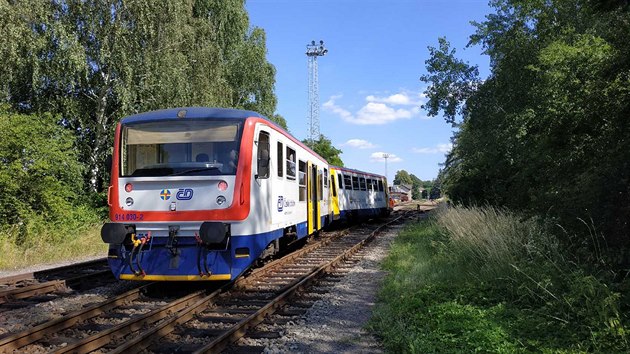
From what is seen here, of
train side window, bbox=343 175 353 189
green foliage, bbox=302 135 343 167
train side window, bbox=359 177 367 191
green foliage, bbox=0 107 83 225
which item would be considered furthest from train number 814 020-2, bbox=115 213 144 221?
green foliage, bbox=302 135 343 167

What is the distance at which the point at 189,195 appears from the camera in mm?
7270

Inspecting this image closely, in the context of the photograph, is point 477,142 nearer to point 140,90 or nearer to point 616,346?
point 140,90

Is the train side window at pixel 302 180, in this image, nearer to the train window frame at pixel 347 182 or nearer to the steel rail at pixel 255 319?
the steel rail at pixel 255 319

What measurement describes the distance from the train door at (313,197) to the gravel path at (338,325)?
159 inches

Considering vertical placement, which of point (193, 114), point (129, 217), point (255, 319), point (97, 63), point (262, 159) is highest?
point (97, 63)

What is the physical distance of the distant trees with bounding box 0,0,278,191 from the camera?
53.7 ft

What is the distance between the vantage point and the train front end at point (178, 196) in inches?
279

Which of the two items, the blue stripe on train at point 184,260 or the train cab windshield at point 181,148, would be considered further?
the train cab windshield at point 181,148

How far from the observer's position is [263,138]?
26.9 feet

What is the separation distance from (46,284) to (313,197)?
758 centimetres

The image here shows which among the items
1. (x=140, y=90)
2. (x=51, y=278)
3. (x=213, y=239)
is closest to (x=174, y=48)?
(x=140, y=90)

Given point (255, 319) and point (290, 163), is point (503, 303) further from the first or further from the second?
point (290, 163)

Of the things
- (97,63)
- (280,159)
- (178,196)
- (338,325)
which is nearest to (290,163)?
(280,159)

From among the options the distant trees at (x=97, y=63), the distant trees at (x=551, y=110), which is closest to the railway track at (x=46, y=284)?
the distant trees at (x=551, y=110)
